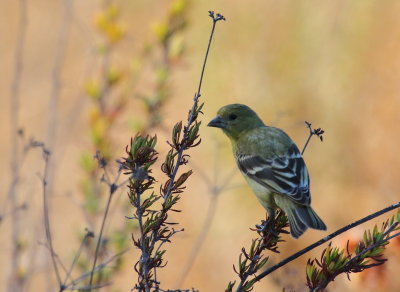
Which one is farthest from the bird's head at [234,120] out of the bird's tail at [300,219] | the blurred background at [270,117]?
the blurred background at [270,117]

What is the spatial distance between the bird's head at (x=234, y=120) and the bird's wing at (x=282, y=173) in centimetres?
39

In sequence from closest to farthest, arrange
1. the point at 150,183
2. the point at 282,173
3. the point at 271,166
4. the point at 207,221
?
the point at 150,183
the point at 282,173
the point at 271,166
the point at 207,221

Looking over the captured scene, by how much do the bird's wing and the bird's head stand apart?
1.28ft

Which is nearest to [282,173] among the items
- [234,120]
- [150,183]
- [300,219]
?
[300,219]

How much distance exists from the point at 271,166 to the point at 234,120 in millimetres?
788

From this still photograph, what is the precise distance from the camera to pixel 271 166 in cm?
469

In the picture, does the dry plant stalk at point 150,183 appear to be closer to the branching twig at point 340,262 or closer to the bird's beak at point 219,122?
the branching twig at point 340,262

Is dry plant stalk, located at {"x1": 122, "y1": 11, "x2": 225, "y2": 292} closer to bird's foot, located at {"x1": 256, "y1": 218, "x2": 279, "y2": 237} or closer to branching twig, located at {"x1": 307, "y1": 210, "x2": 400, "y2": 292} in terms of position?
branching twig, located at {"x1": 307, "y1": 210, "x2": 400, "y2": 292}

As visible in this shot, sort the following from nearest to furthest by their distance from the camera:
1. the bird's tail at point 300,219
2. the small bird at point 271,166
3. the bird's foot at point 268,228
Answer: the bird's foot at point 268,228, the bird's tail at point 300,219, the small bird at point 271,166

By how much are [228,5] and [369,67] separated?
2.62 meters

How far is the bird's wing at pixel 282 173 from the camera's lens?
4254 mm

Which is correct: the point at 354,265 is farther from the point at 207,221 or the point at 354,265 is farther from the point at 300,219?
the point at 207,221

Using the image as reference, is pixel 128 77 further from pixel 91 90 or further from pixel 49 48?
pixel 49 48

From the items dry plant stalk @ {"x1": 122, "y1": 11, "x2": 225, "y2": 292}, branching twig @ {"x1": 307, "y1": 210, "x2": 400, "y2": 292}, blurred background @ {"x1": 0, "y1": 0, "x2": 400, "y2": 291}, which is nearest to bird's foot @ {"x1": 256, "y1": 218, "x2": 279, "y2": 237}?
branching twig @ {"x1": 307, "y1": 210, "x2": 400, "y2": 292}
